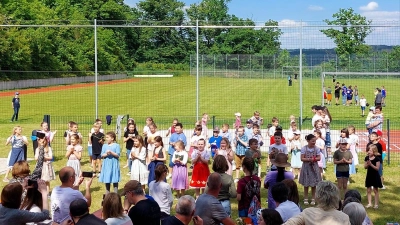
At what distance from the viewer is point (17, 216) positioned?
5559 millimetres

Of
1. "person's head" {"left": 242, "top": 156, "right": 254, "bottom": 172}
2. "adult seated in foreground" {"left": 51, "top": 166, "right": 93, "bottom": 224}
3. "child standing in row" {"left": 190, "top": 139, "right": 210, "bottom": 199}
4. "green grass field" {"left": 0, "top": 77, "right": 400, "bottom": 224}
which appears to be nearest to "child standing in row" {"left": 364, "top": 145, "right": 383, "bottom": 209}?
"child standing in row" {"left": 190, "top": 139, "right": 210, "bottom": 199}

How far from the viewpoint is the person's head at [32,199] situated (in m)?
6.03

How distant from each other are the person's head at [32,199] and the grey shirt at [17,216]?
0.35 meters

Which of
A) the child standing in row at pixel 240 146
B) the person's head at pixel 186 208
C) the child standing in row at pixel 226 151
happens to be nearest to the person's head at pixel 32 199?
the person's head at pixel 186 208

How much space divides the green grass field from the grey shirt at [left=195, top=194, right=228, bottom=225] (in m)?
13.2

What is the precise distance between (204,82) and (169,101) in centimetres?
823

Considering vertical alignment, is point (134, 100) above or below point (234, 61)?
below

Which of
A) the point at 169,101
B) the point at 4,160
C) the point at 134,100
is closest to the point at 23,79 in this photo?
the point at 134,100

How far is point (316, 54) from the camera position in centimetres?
1931

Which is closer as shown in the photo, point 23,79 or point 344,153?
point 344,153

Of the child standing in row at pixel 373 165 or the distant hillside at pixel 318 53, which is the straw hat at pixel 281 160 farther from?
the distant hillside at pixel 318 53

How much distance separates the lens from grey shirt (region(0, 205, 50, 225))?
218 inches

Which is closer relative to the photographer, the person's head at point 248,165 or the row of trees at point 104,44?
the person's head at point 248,165

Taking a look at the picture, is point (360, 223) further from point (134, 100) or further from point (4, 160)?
point (134, 100)
